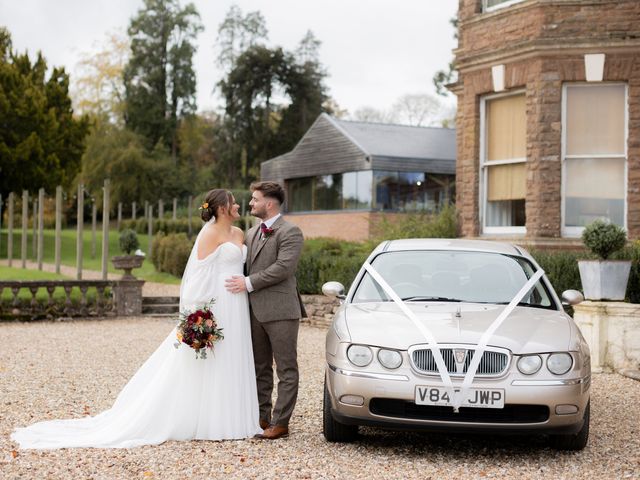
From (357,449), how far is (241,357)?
1.11 metres

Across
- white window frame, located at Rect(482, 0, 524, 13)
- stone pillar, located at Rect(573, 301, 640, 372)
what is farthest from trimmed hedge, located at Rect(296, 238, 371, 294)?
stone pillar, located at Rect(573, 301, 640, 372)

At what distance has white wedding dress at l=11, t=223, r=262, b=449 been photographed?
620 cm

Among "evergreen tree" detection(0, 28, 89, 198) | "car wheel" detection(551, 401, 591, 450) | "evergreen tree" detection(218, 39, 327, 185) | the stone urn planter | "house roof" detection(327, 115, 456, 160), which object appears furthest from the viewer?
"evergreen tree" detection(218, 39, 327, 185)

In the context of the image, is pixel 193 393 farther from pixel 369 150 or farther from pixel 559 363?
pixel 369 150

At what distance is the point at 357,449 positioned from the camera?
5.98 metres

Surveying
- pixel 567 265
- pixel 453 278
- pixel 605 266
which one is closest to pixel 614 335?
pixel 605 266

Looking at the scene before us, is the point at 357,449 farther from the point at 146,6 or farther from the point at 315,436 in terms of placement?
the point at 146,6

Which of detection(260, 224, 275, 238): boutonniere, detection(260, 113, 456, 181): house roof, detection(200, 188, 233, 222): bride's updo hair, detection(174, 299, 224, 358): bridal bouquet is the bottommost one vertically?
detection(174, 299, 224, 358): bridal bouquet

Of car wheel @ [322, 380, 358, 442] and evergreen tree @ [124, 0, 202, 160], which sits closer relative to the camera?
car wheel @ [322, 380, 358, 442]

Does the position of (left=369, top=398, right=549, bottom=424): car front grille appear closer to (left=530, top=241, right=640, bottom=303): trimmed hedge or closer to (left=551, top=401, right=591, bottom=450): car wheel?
(left=551, top=401, right=591, bottom=450): car wheel

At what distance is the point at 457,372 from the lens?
217 inches

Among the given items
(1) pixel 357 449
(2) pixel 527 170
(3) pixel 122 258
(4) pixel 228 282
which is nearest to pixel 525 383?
(1) pixel 357 449

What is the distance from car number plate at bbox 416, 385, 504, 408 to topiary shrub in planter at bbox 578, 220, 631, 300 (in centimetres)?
538

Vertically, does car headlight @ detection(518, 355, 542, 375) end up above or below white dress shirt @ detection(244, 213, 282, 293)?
below
